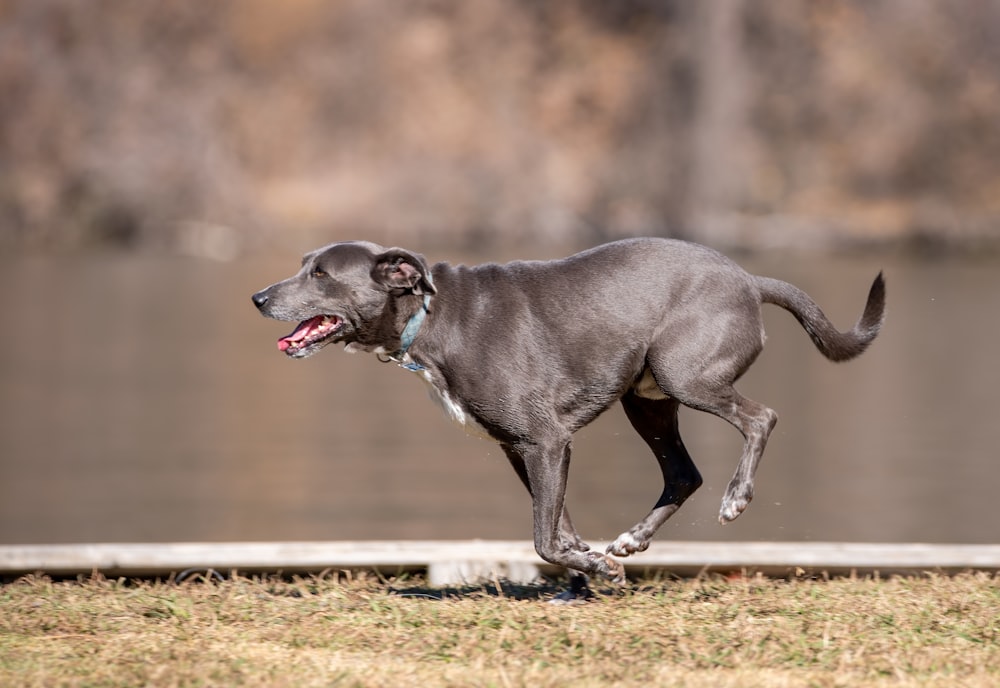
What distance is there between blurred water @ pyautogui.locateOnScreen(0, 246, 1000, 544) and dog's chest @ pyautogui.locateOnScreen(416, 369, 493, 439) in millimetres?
3579

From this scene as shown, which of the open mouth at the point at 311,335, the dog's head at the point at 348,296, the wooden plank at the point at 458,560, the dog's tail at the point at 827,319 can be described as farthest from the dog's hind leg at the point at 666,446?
the open mouth at the point at 311,335

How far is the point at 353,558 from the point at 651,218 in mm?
31878

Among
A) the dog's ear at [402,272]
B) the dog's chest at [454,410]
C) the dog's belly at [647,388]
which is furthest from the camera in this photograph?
the dog's belly at [647,388]

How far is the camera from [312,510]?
34.6 ft

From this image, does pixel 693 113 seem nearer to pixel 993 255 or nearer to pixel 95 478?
pixel 993 255

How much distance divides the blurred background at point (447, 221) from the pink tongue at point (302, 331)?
392 centimetres

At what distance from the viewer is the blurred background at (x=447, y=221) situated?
11.3 meters

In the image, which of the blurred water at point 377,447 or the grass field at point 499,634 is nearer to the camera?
the grass field at point 499,634

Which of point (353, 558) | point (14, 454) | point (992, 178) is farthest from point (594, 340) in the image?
point (992, 178)

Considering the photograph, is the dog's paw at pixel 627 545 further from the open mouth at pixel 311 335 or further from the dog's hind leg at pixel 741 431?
the open mouth at pixel 311 335

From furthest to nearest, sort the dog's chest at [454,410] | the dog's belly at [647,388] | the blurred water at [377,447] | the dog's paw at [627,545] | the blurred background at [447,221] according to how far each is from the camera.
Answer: the blurred background at [447,221]
the blurred water at [377,447]
the dog's paw at [627,545]
the dog's belly at [647,388]
the dog's chest at [454,410]

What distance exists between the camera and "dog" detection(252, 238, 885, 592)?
5.82 metres

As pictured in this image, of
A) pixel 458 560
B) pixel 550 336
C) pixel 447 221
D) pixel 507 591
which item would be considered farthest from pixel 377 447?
pixel 447 221

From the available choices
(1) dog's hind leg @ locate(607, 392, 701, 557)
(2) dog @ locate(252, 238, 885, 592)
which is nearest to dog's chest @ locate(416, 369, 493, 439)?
(2) dog @ locate(252, 238, 885, 592)
